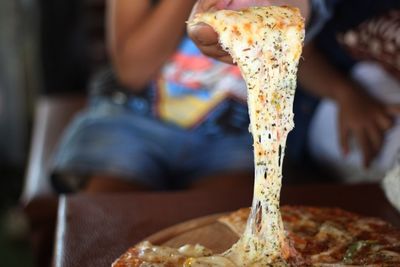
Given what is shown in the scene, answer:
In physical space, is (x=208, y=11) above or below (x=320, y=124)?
above

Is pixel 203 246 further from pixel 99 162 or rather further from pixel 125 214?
pixel 99 162

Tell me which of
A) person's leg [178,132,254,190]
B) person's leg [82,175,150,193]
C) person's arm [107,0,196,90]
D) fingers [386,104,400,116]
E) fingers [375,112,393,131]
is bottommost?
person's leg [82,175,150,193]

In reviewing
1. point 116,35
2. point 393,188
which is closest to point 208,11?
point 393,188

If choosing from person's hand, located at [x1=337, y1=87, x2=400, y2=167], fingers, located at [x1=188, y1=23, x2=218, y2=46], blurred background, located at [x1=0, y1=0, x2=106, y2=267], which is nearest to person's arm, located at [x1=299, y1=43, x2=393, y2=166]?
person's hand, located at [x1=337, y1=87, x2=400, y2=167]

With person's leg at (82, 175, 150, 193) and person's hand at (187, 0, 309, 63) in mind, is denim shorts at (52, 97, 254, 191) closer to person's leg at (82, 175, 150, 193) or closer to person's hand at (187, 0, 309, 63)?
person's leg at (82, 175, 150, 193)

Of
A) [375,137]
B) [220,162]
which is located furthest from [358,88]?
[220,162]

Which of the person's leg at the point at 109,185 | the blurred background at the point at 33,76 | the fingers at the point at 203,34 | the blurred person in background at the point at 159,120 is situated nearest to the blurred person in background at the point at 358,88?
the blurred person in background at the point at 159,120

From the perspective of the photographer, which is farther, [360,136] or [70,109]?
[70,109]

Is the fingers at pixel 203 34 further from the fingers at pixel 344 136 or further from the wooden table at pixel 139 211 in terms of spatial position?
the fingers at pixel 344 136
